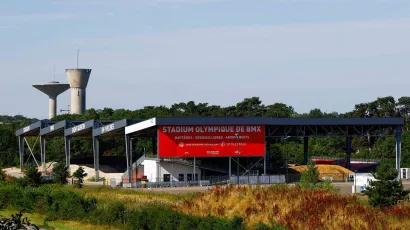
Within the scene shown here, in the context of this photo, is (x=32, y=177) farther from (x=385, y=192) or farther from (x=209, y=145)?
(x=385, y=192)

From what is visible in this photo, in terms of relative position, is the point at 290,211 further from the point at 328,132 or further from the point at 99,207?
the point at 328,132

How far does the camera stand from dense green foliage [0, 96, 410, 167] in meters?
128

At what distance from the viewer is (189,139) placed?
87.7 m

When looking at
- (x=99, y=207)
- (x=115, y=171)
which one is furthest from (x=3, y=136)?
(x=99, y=207)

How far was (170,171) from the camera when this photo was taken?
3504 inches

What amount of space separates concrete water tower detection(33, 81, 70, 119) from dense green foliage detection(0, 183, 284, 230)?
13166 centimetres

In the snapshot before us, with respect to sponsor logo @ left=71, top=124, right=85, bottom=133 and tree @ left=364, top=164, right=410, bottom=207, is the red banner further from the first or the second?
tree @ left=364, top=164, right=410, bottom=207

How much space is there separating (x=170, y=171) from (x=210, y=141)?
5.86 metres

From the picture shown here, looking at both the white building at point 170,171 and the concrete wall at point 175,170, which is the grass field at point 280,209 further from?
the concrete wall at point 175,170

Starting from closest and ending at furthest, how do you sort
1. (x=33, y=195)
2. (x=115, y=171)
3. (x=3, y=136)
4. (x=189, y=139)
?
(x=33, y=195) → (x=189, y=139) → (x=115, y=171) → (x=3, y=136)

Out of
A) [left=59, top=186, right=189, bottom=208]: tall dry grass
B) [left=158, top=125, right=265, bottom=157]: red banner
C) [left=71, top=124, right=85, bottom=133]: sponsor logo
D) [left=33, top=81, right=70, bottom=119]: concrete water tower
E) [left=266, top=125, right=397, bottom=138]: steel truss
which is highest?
[left=33, top=81, right=70, bottom=119]: concrete water tower

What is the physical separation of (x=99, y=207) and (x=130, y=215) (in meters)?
5.75

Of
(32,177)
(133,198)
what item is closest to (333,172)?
(32,177)

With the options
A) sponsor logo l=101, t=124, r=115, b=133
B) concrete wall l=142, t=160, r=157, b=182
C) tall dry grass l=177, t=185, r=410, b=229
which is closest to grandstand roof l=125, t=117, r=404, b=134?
sponsor logo l=101, t=124, r=115, b=133
